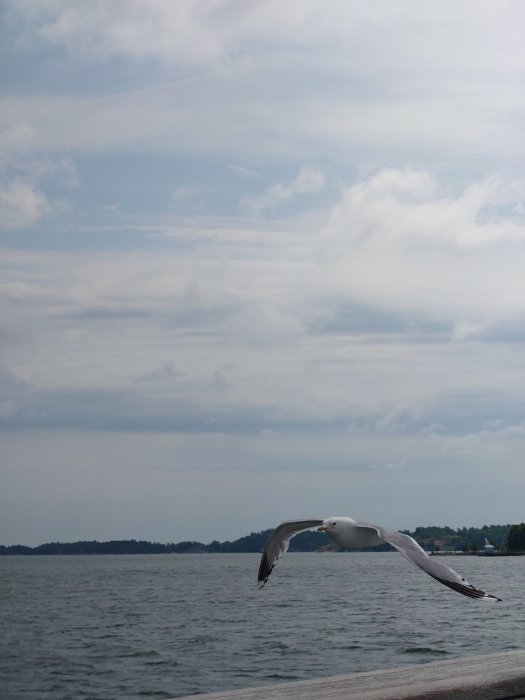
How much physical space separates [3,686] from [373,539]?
2662 centimetres

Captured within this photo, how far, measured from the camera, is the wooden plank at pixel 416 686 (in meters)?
4.94

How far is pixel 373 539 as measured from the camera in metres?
6.47

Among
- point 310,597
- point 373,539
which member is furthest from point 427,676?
point 310,597

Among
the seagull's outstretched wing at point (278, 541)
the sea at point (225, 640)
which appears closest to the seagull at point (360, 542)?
the seagull's outstretched wing at point (278, 541)

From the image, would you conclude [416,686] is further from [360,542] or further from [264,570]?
[264,570]

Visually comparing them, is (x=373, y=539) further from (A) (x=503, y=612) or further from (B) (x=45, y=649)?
(A) (x=503, y=612)

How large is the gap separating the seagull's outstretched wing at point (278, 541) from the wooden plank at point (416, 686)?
1.38 meters

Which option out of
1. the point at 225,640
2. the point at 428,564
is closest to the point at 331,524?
the point at 428,564

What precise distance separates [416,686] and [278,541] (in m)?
2.06

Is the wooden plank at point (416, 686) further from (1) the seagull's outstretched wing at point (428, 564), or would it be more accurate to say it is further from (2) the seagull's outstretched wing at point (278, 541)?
(2) the seagull's outstretched wing at point (278, 541)

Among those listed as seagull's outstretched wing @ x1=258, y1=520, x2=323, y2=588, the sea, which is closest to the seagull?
seagull's outstretched wing @ x1=258, y1=520, x2=323, y2=588

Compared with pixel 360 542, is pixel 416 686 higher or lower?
lower

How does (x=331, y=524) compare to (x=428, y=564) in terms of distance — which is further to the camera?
(x=331, y=524)

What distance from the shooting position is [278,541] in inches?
277
